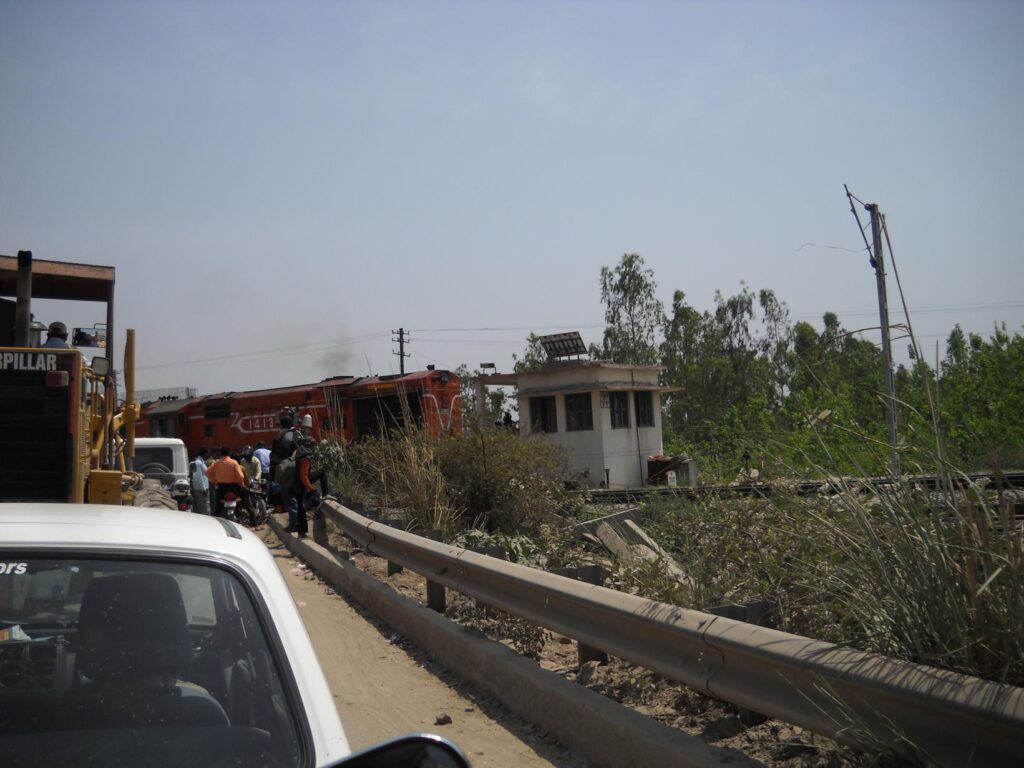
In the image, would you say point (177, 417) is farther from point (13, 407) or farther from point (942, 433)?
point (942, 433)

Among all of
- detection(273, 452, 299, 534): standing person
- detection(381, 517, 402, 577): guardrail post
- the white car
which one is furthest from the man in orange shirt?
the white car

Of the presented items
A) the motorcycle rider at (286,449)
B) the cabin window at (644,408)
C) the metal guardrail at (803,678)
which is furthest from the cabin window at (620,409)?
the metal guardrail at (803,678)

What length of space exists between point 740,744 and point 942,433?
1.60 metres

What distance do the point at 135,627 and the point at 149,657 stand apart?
9 cm

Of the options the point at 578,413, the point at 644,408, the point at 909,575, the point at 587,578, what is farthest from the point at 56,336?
the point at 644,408

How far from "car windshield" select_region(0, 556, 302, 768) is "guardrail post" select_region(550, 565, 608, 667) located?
10.7ft

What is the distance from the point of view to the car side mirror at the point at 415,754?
1.78 metres

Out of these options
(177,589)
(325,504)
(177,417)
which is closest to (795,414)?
(177,589)

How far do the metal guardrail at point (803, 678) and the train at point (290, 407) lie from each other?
17.7m

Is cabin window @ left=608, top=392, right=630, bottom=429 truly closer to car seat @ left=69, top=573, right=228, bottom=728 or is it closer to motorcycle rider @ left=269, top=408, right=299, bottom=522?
motorcycle rider @ left=269, top=408, right=299, bottom=522

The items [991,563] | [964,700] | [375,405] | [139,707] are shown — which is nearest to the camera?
[139,707]

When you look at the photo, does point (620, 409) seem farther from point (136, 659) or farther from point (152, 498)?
point (136, 659)

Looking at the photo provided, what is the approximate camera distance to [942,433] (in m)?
3.91

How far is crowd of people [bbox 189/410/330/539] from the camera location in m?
13.8
